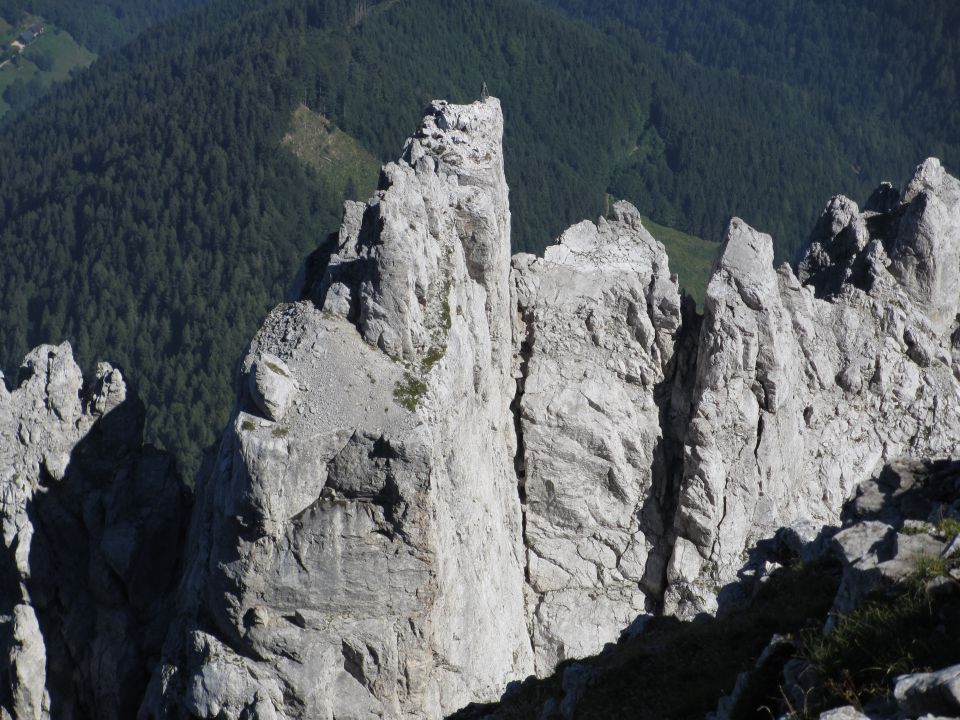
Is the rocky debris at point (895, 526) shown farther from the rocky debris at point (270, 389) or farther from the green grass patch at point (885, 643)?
the rocky debris at point (270, 389)

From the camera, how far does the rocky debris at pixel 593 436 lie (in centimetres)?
5159

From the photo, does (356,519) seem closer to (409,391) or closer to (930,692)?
(409,391)

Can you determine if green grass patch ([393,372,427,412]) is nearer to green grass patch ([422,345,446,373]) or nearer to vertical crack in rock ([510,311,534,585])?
green grass patch ([422,345,446,373])

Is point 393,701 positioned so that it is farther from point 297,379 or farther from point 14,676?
point 14,676

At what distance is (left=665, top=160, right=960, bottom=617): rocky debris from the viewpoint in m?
50.6

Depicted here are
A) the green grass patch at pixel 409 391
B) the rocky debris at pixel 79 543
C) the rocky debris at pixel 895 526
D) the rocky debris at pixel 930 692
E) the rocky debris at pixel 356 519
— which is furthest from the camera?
the rocky debris at pixel 79 543

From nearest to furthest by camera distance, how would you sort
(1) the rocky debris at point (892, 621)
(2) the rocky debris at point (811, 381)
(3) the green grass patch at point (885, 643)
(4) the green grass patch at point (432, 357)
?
(1) the rocky debris at point (892, 621) < (3) the green grass patch at point (885, 643) < (4) the green grass patch at point (432, 357) < (2) the rocky debris at point (811, 381)

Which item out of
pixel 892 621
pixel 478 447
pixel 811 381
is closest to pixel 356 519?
pixel 478 447

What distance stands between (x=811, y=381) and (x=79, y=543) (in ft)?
102

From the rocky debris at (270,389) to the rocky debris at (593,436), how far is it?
15.5 metres

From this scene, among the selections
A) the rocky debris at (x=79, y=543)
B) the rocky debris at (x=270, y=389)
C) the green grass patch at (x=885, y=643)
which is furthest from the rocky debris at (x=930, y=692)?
the rocky debris at (x=79, y=543)

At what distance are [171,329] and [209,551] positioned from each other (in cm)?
13355

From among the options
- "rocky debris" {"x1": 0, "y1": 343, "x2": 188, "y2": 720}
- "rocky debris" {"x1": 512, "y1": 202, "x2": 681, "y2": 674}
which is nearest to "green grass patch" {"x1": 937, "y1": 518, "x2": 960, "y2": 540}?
"rocky debris" {"x1": 512, "y1": 202, "x2": 681, "y2": 674}

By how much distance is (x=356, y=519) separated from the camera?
37781 millimetres
